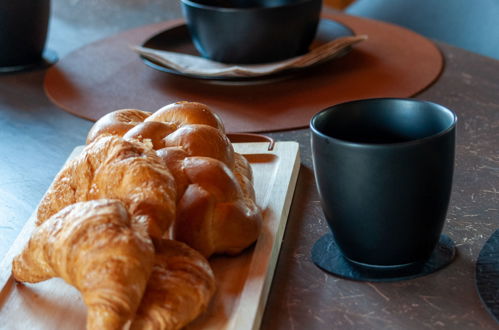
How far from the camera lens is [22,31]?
4.51 ft

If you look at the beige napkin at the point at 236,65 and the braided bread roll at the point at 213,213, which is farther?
the beige napkin at the point at 236,65

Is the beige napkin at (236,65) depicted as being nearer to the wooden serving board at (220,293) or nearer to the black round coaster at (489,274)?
the wooden serving board at (220,293)

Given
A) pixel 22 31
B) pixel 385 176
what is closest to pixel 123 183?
pixel 385 176

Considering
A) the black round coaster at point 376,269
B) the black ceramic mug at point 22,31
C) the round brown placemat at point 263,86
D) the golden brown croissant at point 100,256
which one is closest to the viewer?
the golden brown croissant at point 100,256

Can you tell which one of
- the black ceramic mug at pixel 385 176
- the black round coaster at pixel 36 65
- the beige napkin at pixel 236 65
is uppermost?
the black ceramic mug at pixel 385 176

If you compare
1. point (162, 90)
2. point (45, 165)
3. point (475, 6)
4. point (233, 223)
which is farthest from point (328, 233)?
point (475, 6)

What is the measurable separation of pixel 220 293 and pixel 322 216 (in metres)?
0.19

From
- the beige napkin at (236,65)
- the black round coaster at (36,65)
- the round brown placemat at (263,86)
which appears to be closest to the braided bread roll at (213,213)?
the round brown placemat at (263,86)

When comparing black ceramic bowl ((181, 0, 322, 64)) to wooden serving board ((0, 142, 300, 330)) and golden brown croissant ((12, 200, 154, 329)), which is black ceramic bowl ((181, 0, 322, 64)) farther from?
golden brown croissant ((12, 200, 154, 329))

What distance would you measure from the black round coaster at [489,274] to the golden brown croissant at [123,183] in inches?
10.9

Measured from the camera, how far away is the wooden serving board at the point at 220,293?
2.07ft

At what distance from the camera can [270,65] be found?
1.20m

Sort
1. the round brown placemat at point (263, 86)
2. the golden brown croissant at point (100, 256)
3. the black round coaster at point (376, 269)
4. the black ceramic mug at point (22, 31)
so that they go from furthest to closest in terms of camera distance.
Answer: the black ceramic mug at point (22, 31) < the round brown placemat at point (263, 86) < the black round coaster at point (376, 269) < the golden brown croissant at point (100, 256)

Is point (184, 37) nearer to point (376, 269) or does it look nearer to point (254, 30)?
point (254, 30)
